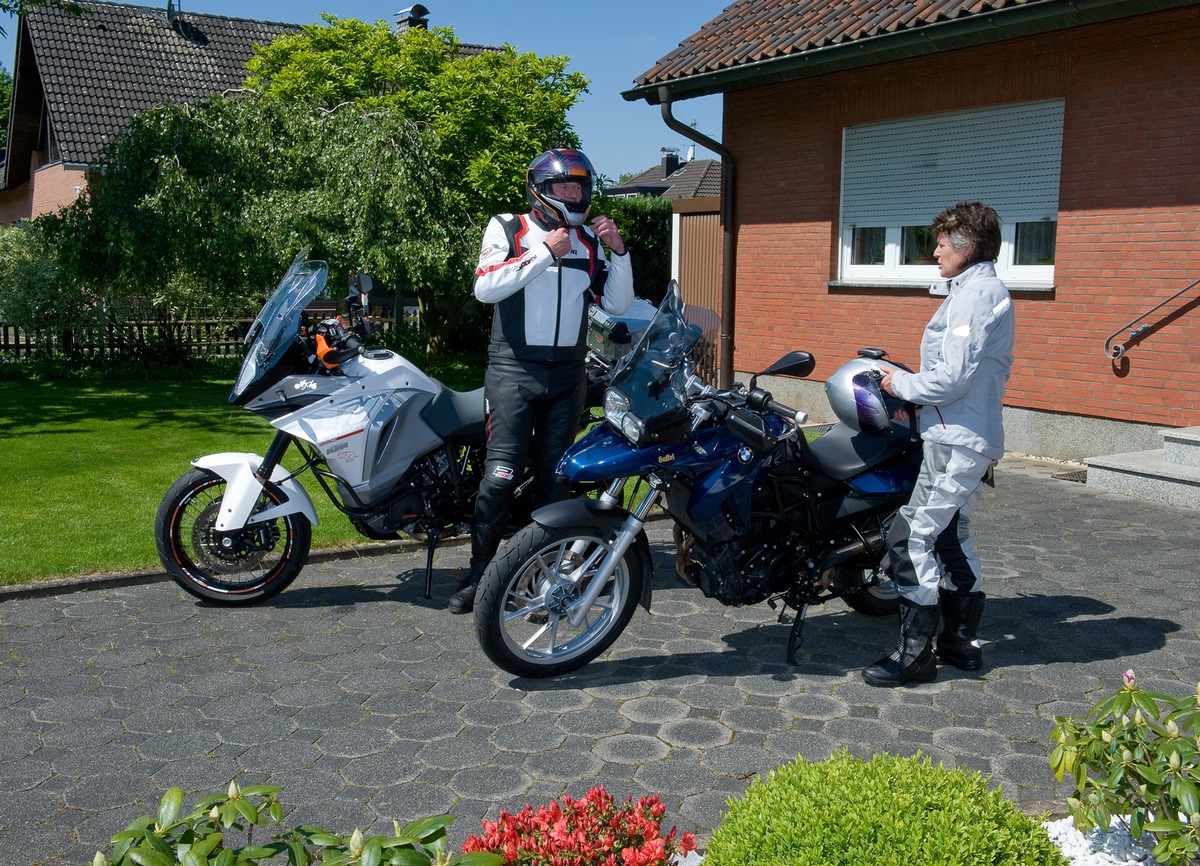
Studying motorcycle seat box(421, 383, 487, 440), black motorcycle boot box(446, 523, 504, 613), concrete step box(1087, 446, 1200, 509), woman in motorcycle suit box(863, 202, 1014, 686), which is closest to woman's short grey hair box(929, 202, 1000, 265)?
woman in motorcycle suit box(863, 202, 1014, 686)

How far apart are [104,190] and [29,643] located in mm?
12777

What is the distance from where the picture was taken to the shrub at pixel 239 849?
192 cm

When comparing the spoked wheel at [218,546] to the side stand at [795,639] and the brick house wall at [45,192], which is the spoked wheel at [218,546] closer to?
the side stand at [795,639]

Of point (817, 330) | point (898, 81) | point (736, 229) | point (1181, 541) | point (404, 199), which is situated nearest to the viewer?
point (1181, 541)

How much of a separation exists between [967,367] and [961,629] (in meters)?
1.20

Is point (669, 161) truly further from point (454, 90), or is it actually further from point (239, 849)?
point (239, 849)

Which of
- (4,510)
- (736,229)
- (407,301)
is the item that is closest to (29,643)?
(4,510)

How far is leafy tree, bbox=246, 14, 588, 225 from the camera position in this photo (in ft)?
56.5

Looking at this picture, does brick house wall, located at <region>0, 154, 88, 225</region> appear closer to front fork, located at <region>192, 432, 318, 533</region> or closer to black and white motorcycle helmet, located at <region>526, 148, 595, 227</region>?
front fork, located at <region>192, 432, 318, 533</region>

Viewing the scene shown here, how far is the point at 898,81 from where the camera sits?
11133mm

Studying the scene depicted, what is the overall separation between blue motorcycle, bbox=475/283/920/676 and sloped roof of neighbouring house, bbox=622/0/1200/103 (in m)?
5.71

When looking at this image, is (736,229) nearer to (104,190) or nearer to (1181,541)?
(1181,541)

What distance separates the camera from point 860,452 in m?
4.89

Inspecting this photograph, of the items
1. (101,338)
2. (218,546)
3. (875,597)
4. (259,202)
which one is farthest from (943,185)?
(101,338)
